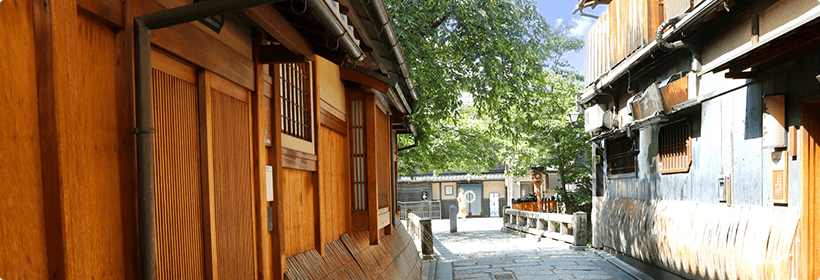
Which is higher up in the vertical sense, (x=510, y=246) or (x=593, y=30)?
(x=593, y=30)

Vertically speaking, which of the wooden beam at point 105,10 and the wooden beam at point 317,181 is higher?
the wooden beam at point 105,10

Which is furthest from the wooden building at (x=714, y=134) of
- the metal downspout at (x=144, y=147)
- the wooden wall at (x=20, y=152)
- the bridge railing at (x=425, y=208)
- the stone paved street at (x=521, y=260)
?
the bridge railing at (x=425, y=208)

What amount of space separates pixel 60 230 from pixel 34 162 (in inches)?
10.1

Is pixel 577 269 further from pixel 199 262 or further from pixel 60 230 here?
pixel 60 230

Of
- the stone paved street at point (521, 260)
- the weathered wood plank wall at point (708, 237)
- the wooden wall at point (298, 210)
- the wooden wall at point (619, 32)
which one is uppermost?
the wooden wall at point (619, 32)

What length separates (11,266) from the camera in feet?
6.49

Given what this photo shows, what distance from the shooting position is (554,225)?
1991cm

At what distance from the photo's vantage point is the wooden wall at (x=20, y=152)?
1971mm

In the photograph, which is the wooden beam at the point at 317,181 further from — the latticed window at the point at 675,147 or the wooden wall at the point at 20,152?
the latticed window at the point at 675,147

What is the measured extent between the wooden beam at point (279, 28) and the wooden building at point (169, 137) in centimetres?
2

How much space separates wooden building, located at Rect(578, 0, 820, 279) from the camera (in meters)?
6.76

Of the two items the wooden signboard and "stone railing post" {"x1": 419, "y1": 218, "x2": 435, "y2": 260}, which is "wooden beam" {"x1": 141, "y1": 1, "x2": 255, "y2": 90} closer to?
the wooden signboard

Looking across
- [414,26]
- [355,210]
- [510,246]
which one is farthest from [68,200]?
[510,246]

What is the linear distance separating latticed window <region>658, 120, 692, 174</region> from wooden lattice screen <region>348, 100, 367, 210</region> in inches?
220
